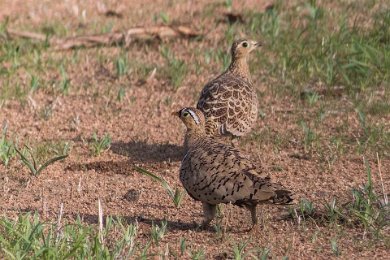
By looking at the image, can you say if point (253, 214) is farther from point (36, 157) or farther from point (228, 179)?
point (36, 157)

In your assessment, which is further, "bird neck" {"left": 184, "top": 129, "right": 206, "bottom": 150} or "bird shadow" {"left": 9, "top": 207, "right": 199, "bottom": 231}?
"bird neck" {"left": 184, "top": 129, "right": 206, "bottom": 150}

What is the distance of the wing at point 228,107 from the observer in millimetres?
8789

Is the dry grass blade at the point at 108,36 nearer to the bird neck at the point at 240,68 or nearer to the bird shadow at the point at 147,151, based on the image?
the bird neck at the point at 240,68

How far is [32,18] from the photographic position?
42.0 ft

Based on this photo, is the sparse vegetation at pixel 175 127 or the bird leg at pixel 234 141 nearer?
the sparse vegetation at pixel 175 127

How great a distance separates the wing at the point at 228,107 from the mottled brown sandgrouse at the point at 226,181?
1.55 metres

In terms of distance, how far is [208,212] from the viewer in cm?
692

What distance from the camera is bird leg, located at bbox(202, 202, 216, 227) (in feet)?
22.7

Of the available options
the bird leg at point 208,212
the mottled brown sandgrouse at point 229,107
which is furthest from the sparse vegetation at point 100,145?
the bird leg at point 208,212

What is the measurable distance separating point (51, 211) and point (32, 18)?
5.98 m

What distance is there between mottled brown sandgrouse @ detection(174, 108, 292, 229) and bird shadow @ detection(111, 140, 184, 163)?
1704 mm

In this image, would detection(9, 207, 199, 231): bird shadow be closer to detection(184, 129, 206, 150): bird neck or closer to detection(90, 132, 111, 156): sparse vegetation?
detection(184, 129, 206, 150): bird neck

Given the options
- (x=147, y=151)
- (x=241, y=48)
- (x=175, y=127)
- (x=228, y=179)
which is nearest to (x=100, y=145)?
(x=147, y=151)

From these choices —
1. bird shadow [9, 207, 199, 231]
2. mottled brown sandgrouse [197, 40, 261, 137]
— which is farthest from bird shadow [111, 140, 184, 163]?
bird shadow [9, 207, 199, 231]
